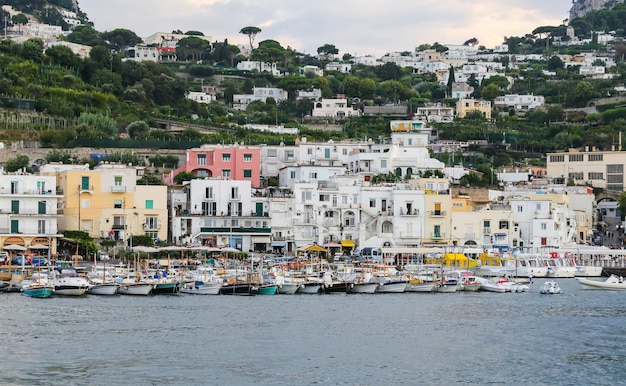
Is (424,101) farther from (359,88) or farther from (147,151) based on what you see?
(147,151)

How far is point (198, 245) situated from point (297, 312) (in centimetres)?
2211

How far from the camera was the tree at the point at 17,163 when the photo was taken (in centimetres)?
8094

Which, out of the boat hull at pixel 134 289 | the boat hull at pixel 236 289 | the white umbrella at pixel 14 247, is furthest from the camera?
the white umbrella at pixel 14 247

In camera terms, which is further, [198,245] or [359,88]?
[359,88]

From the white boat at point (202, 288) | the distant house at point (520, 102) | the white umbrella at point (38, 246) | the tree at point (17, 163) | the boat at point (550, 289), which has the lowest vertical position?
the boat at point (550, 289)

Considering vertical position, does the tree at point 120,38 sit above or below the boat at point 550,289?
above

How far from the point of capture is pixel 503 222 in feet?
261

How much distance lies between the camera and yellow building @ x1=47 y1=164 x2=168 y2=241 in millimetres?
73312

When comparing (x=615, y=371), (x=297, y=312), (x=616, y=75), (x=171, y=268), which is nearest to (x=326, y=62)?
(x=616, y=75)

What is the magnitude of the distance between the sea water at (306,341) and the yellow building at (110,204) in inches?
577

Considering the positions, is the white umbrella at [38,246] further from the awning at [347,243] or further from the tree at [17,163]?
the awning at [347,243]

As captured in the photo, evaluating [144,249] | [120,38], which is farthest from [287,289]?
[120,38]

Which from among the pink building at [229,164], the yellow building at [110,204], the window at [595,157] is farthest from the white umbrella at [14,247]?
the window at [595,157]

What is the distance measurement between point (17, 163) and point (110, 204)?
35.7ft
